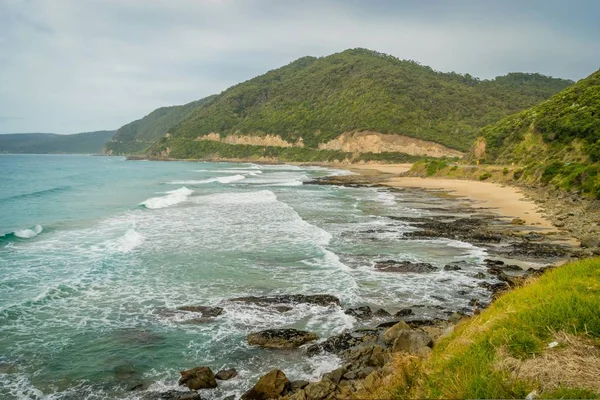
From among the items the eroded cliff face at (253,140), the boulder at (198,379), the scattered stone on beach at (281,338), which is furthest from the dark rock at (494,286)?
the eroded cliff face at (253,140)

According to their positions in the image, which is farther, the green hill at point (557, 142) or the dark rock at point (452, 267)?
the green hill at point (557, 142)

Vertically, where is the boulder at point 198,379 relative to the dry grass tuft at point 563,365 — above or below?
below

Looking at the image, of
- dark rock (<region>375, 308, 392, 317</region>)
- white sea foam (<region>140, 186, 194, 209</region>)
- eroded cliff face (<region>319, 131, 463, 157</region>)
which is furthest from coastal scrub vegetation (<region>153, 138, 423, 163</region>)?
dark rock (<region>375, 308, 392, 317</region>)

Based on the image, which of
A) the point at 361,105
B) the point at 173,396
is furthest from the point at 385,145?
the point at 173,396

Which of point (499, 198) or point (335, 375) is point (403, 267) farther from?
point (499, 198)

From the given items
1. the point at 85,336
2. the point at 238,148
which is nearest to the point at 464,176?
the point at 85,336

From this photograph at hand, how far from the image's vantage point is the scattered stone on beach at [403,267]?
17.1 metres

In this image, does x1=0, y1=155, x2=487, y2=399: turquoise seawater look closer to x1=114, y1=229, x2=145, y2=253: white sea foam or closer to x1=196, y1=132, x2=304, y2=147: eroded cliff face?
x1=114, y1=229, x2=145, y2=253: white sea foam

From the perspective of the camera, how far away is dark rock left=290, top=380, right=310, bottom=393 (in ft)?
27.4

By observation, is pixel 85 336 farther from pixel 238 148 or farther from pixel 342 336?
pixel 238 148

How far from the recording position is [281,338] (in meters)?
11.1

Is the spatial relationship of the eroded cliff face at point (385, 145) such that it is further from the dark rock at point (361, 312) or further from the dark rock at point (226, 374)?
the dark rock at point (226, 374)

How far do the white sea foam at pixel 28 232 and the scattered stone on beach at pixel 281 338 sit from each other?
64.9ft

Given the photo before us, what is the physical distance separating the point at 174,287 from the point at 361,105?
412ft
